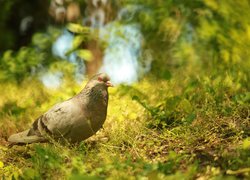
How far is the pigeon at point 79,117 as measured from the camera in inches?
150

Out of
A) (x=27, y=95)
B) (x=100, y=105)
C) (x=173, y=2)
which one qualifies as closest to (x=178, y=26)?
(x=173, y=2)

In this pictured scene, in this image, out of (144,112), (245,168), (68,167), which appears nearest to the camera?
(245,168)

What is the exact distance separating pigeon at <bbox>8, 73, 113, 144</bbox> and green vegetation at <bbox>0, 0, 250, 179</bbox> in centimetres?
10

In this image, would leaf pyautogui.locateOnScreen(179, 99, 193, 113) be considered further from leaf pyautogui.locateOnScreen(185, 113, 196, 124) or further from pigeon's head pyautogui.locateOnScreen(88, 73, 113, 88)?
pigeon's head pyautogui.locateOnScreen(88, 73, 113, 88)

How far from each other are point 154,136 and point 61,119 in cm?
78

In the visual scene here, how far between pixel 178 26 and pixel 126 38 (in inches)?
34.2

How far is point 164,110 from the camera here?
14.7 ft

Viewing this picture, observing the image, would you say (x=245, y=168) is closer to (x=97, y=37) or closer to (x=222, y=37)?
(x=222, y=37)

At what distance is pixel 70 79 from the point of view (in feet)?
21.1

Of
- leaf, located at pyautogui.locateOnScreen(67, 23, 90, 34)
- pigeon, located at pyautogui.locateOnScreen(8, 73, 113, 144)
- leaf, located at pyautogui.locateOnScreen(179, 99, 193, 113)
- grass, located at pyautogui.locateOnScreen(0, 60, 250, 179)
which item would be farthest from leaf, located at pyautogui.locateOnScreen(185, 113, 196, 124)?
leaf, located at pyautogui.locateOnScreen(67, 23, 90, 34)

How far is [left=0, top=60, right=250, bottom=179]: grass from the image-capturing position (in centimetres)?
299

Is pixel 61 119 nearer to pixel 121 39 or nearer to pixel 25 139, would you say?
pixel 25 139

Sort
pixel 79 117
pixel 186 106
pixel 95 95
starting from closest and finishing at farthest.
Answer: pixel 79 117 < pixel 95 95 < pixel 186 106

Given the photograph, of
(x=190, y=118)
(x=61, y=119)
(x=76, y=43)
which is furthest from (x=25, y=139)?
(x=76, y=43)
